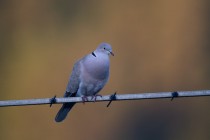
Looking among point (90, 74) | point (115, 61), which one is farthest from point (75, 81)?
point (115, 61)

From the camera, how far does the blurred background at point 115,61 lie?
13.9ft

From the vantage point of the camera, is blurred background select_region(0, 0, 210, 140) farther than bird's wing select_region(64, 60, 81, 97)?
Yes

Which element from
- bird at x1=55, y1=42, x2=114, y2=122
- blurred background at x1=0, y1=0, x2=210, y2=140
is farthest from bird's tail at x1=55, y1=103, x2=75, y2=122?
blurred background at x1=0, y1=0, x2=210, y2=140

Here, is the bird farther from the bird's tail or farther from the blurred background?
the blurred background

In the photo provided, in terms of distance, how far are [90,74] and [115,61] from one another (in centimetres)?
126

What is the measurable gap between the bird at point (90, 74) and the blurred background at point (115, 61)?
112 centimetres

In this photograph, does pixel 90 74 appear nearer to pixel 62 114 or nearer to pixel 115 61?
pixel 62 114

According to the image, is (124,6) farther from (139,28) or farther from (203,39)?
(203,39)

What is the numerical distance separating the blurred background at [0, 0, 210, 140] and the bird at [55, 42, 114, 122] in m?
1.12

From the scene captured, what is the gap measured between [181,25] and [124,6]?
1.71 feet

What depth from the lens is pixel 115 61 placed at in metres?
4.27

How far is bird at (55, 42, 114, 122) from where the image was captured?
2.96m

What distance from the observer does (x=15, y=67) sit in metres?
4.32

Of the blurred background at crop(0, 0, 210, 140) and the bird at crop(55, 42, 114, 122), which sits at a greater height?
the blurred background at crop(0, 0, 210, 140)
